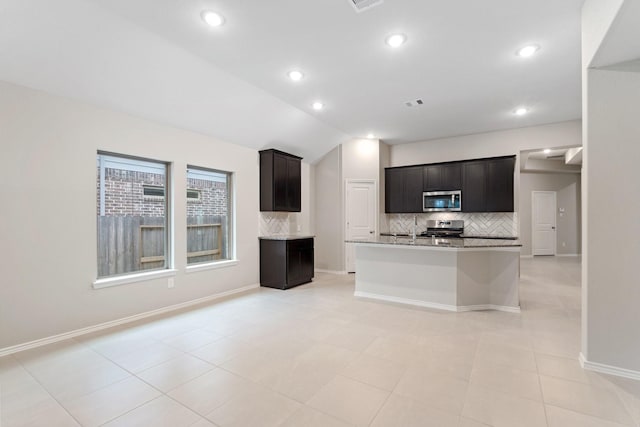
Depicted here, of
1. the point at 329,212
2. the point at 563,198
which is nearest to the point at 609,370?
the point at 329,212

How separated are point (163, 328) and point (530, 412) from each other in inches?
137

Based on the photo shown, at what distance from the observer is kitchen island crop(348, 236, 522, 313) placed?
150 inches

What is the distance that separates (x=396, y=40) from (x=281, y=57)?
127 centimetres

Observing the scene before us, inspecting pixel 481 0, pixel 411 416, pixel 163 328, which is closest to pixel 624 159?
pixel 481 0

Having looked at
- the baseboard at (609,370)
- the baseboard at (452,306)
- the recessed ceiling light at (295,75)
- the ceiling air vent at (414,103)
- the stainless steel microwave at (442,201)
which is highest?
the recessed ceiling light at (295,75)

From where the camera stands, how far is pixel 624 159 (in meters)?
2.25

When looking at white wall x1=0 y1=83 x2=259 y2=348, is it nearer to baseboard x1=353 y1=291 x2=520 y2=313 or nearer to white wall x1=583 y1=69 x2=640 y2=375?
baseboard x1=353 y1=291 x2=520 y2=313

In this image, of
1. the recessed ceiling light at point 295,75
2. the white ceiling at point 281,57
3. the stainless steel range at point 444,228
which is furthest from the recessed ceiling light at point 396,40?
the stainless steel range at point 444,228

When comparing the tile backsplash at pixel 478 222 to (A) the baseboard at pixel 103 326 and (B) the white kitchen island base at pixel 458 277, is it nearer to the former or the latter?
(B) the white kitchen island base at pixel 458 277

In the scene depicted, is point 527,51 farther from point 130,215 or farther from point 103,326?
point 103,326

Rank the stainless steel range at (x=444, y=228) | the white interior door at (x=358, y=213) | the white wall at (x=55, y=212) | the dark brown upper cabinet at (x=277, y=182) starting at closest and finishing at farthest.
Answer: the white wall at (x=55, y=212) → the dark brown upper cabinet at (x=277, y=182) → the stainless steel range at (x=444, y=228) → the white interior door at (x=358, y=213)

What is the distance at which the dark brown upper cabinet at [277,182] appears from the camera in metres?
5.34

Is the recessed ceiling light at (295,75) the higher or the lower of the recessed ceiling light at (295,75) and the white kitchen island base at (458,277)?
the higher

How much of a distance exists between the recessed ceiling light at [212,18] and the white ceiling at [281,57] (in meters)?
0.08
